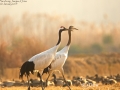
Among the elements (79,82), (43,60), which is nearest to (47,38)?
(79,82)

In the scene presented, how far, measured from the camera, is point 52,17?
8.12 m

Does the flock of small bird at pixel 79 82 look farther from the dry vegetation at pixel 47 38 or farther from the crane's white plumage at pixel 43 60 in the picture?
the crane's white plumage at pixel 43 60

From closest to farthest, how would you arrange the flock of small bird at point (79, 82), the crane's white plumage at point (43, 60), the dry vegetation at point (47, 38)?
1. the crane's white plumage at point (43, 60)
2. the flock of small bird at point (79, 82)
3. the dry vegetation at point (47, 38)

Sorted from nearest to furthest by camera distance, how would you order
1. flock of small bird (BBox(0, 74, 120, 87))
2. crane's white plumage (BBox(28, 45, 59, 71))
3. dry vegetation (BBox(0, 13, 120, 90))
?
crane's white plumage (BBox(28, 45, 59, 71)) → flock of small bird (BBox(0, 74, 120, 87)) → dry vegetation (BBox(0, 13, 120, 90))

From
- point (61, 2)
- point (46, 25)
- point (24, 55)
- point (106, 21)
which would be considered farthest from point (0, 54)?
point (106, 21)

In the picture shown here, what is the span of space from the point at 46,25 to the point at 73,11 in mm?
777

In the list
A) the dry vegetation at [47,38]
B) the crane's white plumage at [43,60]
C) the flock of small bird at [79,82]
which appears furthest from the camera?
the dry vegetation at [47,38]

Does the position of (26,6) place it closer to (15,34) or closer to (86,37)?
(15,34)

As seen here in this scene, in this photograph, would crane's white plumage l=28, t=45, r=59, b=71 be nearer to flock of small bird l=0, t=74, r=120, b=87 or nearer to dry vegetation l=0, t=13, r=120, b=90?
flock of small bird l=0, t=74, r=120, b=87

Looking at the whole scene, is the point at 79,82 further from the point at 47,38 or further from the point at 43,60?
the point at 43,60

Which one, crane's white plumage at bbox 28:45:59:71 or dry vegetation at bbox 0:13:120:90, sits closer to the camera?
crane's white plumage at bbox 28:45:59:71

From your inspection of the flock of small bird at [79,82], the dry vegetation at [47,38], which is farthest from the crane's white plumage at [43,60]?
the dry vegetation at [47,38]

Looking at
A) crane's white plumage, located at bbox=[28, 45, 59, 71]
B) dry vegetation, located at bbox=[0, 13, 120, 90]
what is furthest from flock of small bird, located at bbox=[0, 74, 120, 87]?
crane's white plumage, located at bbox=[28, 45, 59, 71]

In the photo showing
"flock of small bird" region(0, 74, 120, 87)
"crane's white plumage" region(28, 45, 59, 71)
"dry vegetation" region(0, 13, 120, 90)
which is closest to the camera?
"crane's white plumage" region(28, 45, 59, 71)
